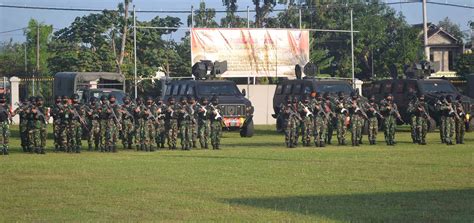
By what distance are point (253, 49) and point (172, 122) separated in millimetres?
22550

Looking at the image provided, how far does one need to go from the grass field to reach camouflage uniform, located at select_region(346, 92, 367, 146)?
2315 millimetres

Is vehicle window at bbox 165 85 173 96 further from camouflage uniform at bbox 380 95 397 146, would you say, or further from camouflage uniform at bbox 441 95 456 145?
camouflage uniform at bbox 441 95 456 145

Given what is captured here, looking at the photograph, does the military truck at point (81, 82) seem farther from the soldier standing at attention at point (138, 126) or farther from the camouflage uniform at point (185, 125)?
the camouflage uniform at point (185, 125)

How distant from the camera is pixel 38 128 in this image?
2617 centimetres

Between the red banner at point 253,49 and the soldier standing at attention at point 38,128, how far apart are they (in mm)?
22081

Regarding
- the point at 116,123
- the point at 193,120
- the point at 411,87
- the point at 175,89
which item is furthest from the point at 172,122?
the point at 411,87

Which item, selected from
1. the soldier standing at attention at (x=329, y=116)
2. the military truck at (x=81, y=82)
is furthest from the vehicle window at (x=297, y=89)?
the military truck at (x=81, y=82)

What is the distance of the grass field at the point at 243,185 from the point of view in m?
13.6

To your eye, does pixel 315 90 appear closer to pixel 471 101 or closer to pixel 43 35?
pixel 471 101

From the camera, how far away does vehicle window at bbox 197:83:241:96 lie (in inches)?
1397

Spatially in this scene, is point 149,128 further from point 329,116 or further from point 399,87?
point 399,87

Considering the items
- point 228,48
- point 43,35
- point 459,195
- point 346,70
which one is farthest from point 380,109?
point 43,35

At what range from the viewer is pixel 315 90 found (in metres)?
35.8

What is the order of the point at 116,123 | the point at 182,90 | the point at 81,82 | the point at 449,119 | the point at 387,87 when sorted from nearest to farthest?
1. the point at 116,123
2. the point at 449,119
3. the point at 182,90
4. the point at 387,87
5. the point at 81,82
